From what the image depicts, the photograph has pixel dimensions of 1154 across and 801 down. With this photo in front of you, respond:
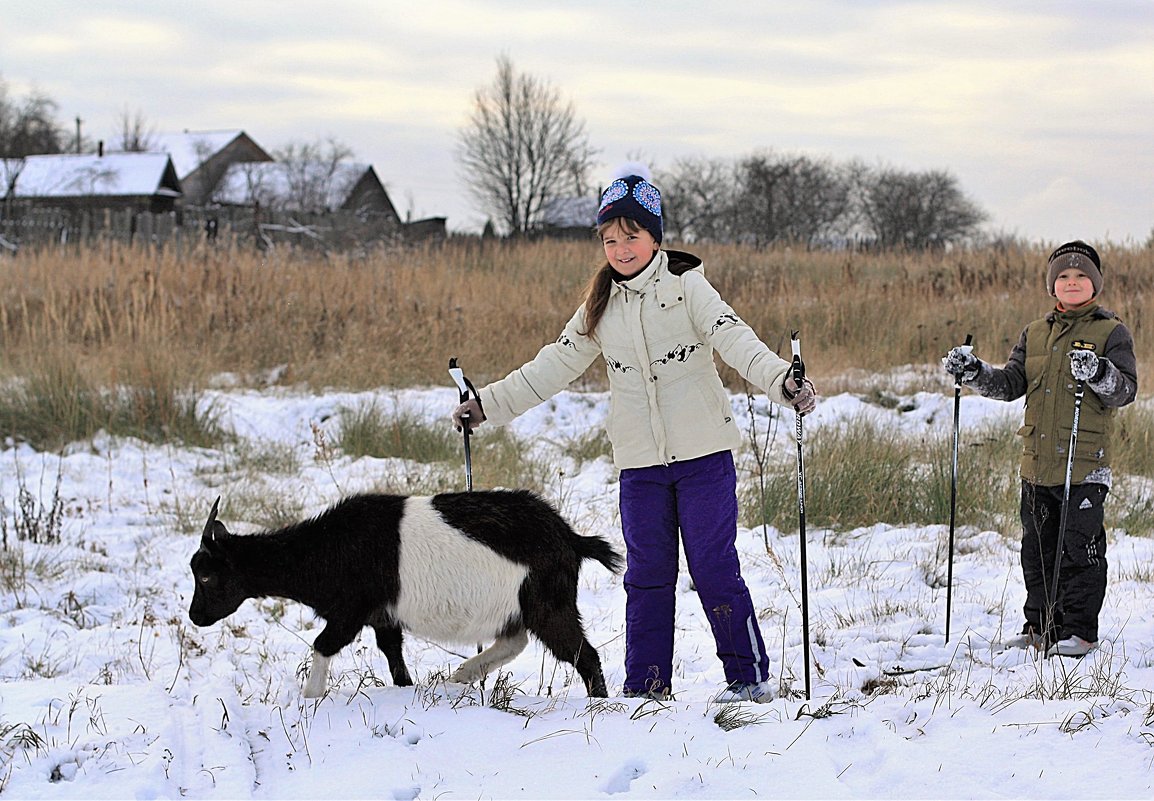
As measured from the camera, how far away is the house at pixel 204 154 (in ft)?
187

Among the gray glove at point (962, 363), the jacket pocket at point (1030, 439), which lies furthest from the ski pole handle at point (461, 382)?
the jacket pocket at point (1030, 439)

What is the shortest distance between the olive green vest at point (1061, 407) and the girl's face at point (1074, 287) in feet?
0.24

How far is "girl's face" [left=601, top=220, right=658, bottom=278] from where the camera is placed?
388 centimetres

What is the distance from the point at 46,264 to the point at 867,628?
1179 cm

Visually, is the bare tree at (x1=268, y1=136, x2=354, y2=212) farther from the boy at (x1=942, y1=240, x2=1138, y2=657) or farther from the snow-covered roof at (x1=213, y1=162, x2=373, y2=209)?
the boy at (x1=942, y1=240, x2=1138, y2=657)

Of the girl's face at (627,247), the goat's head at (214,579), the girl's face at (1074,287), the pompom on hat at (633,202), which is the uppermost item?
the pompom on hat at (633,202)

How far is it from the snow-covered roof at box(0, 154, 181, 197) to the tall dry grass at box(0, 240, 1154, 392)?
35.9 meters

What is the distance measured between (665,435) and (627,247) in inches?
29.8

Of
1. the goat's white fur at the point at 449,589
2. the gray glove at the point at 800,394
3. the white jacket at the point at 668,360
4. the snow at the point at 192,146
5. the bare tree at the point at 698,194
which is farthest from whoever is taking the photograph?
the snow at the point at 192,146

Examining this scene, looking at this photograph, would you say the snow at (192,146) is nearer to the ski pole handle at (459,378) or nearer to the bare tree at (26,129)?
the bare tree at (26,129)

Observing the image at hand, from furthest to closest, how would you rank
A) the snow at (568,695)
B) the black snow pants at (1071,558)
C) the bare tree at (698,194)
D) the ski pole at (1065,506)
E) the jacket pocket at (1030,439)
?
the bare tree at (698,194) < the jacket pocket at (1030,439) < the black snow pants at (1071,558) < the ski pole at (1065,506) < the snow at (568,695)

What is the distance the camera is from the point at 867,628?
15.7 ft

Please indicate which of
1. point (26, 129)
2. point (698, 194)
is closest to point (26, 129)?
point (26, 129)

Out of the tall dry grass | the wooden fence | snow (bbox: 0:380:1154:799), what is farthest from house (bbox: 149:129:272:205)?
snow (bbox: 0:380:1154:799)
